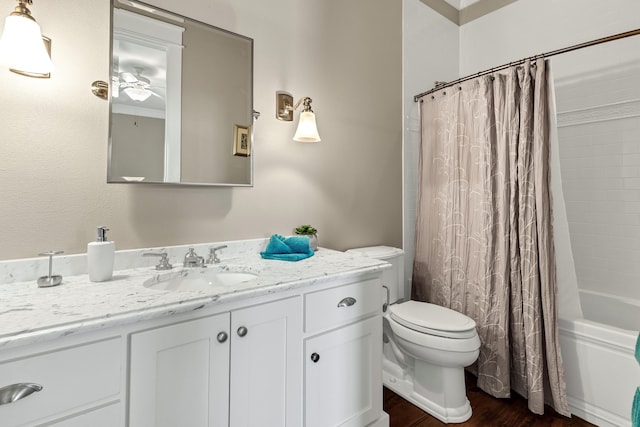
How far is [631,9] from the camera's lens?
1.96 m

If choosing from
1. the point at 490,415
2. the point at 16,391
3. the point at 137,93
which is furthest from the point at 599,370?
Answer: the point at 137,93

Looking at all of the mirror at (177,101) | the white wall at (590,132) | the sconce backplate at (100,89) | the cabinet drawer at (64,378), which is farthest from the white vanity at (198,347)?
the white wall at (590,132)

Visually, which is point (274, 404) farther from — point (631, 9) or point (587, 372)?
point (631, 9)

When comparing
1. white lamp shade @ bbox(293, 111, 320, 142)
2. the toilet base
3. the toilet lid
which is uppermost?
white lamp shade @ bbox(293, 111, 320, 142)

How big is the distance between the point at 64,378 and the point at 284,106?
1.47 meters

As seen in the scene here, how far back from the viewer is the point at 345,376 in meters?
1.30

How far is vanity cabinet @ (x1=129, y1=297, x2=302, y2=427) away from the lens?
0.84m

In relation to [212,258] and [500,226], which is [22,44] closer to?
[212,258]

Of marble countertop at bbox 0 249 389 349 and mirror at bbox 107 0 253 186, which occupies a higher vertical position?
mirror at bbox 107 0 253 186

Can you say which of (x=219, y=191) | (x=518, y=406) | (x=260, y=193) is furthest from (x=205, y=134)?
(x=518, y=406)

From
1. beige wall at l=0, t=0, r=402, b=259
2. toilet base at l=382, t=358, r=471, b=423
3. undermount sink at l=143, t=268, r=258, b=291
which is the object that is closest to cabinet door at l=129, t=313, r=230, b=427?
undermount sink at l=143, t=268, r=258, b=291

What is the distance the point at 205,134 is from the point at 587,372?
2.28m

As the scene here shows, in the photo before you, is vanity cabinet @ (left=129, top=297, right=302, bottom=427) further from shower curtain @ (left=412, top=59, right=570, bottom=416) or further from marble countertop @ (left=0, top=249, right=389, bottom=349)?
shower curtain @ (left=412, top=59, right=570, bottom=416)

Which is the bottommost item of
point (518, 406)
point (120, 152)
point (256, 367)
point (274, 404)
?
point (518, 406)
